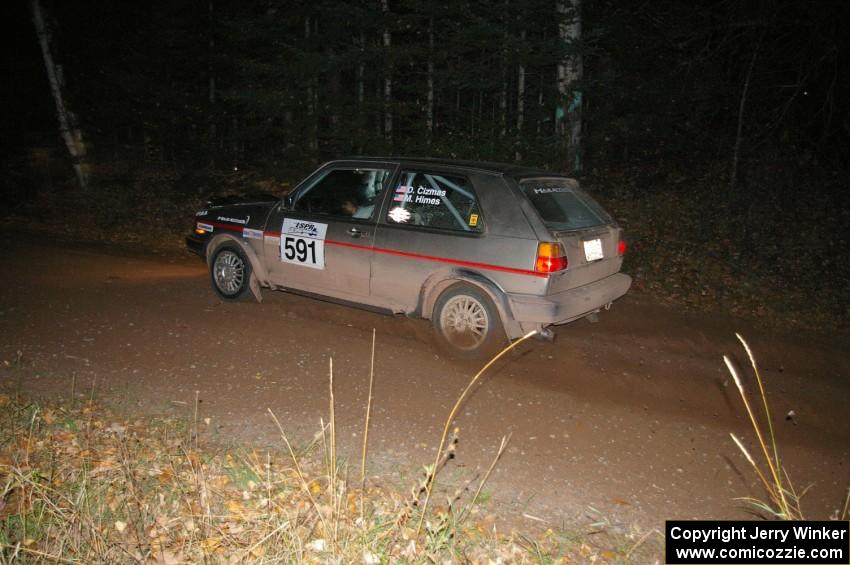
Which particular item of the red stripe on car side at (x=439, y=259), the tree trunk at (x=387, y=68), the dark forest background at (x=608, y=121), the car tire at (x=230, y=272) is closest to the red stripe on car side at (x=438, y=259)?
the red stripe on car side at (x=439, y=259)

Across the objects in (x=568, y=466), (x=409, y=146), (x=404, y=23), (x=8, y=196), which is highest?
(x=404, y=23)

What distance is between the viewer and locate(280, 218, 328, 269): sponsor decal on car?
252 inches

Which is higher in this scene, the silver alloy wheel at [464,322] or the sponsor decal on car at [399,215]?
the sponsor decal on car at [399,215]

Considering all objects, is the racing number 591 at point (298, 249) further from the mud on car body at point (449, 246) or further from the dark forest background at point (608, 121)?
the dark forest background at point (608, 121)

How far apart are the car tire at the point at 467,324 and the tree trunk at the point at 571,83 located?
8.53m


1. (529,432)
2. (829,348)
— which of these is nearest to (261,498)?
(529,432)

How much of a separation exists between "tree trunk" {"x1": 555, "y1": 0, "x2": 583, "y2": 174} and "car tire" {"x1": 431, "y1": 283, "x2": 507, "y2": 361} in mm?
8527

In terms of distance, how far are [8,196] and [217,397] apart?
17.1 m

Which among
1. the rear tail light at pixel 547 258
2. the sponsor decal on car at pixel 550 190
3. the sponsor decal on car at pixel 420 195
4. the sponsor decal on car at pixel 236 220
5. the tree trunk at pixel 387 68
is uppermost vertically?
the tree trunk at pixel 387 68

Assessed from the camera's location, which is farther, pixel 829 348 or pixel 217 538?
pixel 829 348

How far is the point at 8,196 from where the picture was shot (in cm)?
1761

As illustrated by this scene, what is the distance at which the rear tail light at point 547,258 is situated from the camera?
5.16 meters

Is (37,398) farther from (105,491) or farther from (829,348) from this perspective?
(829,348)

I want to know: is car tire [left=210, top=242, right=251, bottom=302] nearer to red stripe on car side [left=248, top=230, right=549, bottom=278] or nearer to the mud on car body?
the mud on car body
